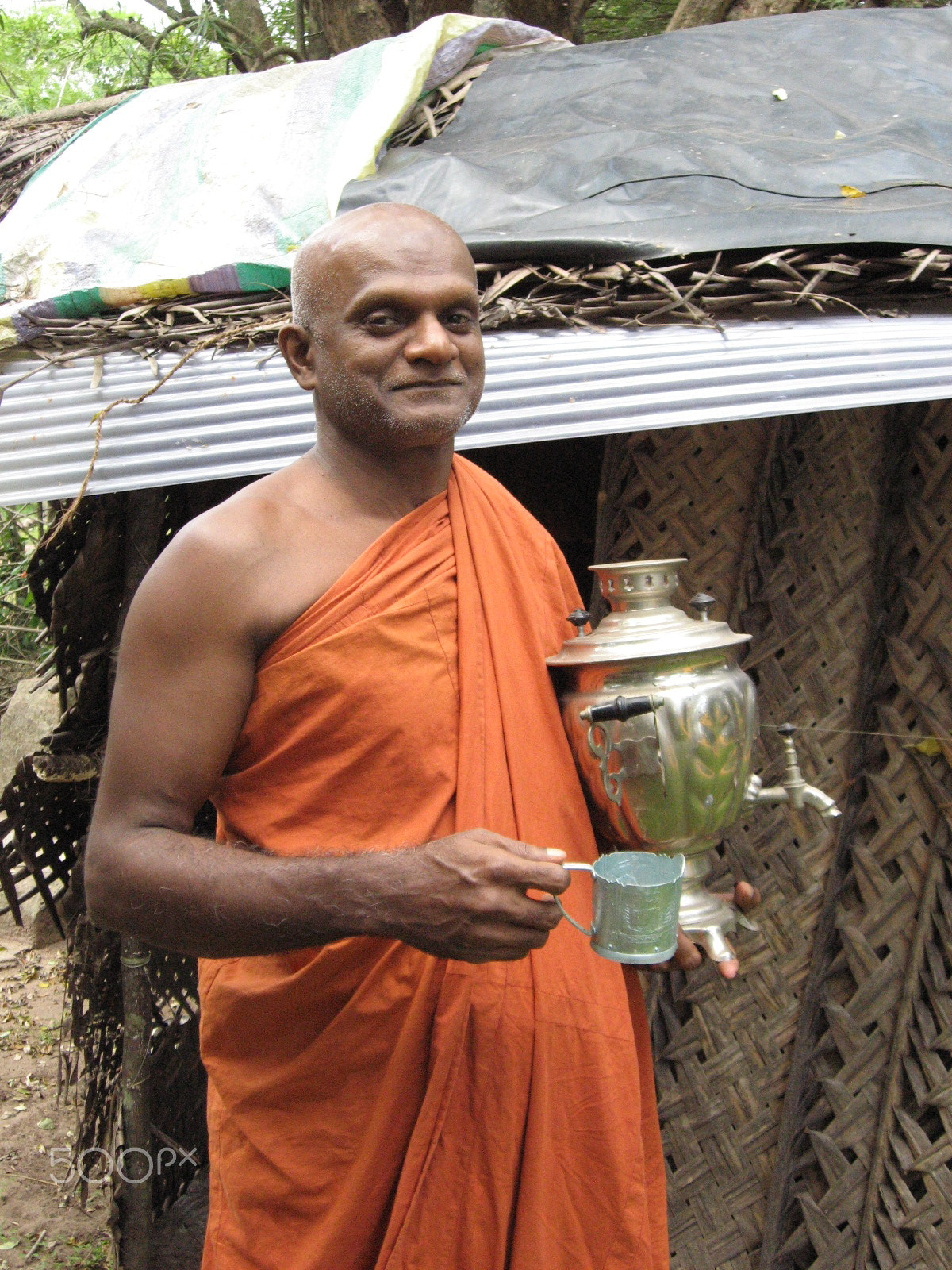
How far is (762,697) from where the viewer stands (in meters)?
2.64

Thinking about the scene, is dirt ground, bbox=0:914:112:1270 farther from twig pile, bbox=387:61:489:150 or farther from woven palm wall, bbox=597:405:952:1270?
twig pile, bbox=387:61:489:150

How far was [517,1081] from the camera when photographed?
1499 millimetres

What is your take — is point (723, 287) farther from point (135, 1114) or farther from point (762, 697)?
point (135, 1114)

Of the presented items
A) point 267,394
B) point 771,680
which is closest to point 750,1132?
point 771,680

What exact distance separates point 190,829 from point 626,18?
294 inches

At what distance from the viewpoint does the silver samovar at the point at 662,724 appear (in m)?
1.53

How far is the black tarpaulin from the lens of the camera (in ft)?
8.04

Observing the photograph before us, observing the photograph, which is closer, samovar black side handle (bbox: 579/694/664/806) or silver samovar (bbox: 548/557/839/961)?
samovar black side handle (bbox: 579/694/664/806)

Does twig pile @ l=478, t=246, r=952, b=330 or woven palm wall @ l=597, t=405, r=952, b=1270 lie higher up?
twig pile @ l=478, t=246, r=952, b=330

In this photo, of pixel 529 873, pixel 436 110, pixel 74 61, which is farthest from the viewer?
pixel 74 61

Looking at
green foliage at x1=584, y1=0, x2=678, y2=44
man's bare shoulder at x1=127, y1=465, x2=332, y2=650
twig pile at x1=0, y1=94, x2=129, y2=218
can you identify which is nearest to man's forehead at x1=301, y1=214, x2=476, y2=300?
man's bare shoulder at x1=127, y1=465, x2=332, y2=650

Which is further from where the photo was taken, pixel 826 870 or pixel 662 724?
pixel 826 870

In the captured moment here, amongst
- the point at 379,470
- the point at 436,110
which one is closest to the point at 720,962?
the point at 379,470

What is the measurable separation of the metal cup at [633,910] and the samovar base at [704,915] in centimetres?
24
